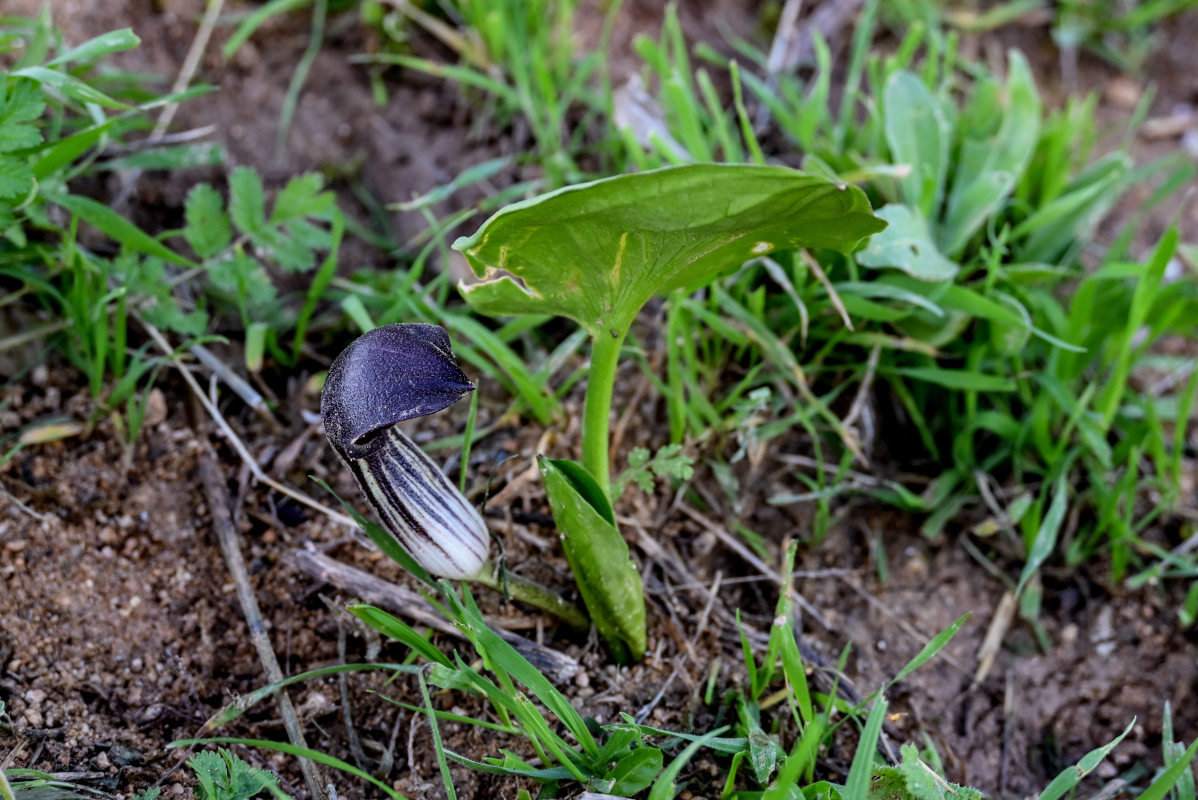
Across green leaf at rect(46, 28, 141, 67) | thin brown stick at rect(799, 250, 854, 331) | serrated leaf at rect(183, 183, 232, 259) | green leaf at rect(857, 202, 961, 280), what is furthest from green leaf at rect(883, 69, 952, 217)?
green leaf at rect(46, 28, 141, 67)

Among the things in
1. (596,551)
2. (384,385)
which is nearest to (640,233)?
(384,385)

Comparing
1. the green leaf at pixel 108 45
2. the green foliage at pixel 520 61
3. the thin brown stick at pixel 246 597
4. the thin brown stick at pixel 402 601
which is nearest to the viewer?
the thin brown stick at pixel 246 597

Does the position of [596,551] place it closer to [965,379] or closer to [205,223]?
[965,379]

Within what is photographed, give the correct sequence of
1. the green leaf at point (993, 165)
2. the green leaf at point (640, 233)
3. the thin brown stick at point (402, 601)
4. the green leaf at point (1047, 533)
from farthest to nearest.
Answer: the green leaf at point (993, 165), the green leaf at point (1047, 533), the thin brown stick at point (402, 601), the green leaf at point (640, 233)

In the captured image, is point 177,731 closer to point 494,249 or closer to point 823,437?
point 494,249

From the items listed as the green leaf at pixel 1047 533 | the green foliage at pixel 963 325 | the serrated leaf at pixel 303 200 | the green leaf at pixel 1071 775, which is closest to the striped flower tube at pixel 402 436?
the green foliage at pixel 963 325

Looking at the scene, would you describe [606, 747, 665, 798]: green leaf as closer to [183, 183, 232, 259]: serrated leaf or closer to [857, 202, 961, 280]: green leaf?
[857, 202, 961, 280]: green leaf

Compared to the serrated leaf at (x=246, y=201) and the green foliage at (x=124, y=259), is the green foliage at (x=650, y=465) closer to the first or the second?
the green foliage at (x=124, y=259)

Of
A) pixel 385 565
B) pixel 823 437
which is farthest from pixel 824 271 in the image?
pixel 385 565
